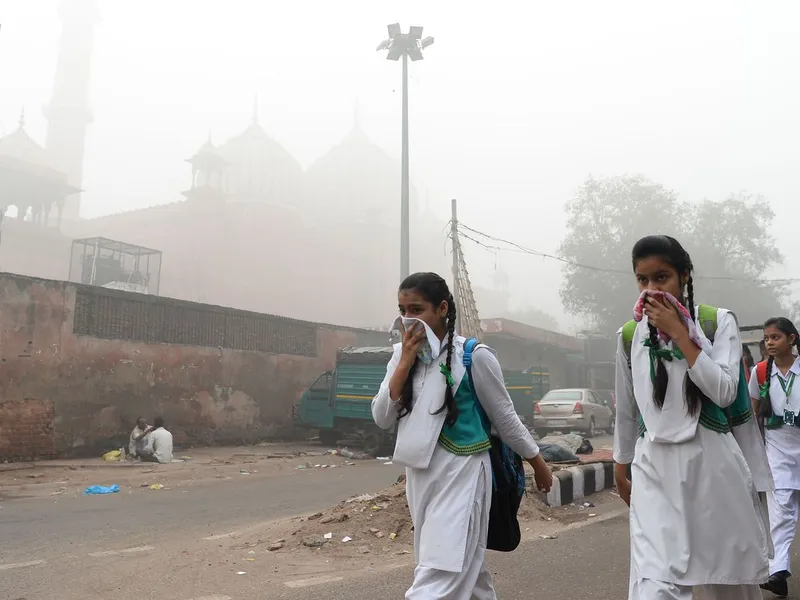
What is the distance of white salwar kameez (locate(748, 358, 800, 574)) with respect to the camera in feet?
13.7

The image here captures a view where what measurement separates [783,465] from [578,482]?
310 cm

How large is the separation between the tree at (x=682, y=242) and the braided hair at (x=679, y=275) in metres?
39.5

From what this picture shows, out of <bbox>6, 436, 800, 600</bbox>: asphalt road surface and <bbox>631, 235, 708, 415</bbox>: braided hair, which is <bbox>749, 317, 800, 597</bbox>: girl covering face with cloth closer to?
<bbox>6, 436, 800, 600</bbox>: asphalt road surface

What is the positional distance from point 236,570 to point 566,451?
507 centimetres

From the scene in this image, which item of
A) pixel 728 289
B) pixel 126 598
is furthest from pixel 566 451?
pixel 728 289

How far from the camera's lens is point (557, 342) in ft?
106

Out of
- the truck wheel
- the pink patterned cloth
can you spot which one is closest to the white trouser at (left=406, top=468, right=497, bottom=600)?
the pink patterned cloth

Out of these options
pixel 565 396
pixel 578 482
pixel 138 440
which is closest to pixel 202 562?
pixel 578 482

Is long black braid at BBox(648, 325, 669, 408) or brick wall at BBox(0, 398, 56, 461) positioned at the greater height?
long black braid at BBox(648, 325, 669, 408)

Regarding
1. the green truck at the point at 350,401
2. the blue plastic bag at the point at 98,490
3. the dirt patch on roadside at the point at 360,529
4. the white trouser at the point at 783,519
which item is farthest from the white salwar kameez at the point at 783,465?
the green truck at the point at 350,401

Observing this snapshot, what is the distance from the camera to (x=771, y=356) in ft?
15.1

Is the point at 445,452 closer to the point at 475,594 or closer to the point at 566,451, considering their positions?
the point at 475,594

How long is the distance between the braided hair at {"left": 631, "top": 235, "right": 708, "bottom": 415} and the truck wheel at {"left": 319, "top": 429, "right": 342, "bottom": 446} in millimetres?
14009

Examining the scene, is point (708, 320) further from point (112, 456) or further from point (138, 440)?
point (112, 456)
